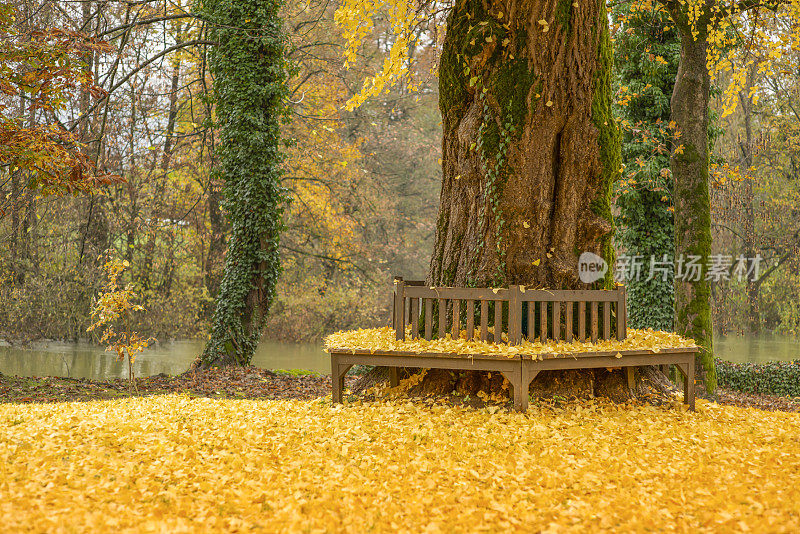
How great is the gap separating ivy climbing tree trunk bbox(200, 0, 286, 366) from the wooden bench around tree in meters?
6.07

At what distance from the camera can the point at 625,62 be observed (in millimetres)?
14227

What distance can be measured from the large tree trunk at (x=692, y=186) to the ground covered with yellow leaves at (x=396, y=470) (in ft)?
13.3

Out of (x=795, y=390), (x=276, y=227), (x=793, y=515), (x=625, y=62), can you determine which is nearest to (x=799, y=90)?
(x=625, y=62)

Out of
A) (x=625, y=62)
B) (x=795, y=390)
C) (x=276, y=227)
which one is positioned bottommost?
(x=795, y=390)

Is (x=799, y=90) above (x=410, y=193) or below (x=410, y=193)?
above

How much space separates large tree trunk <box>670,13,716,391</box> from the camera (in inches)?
377

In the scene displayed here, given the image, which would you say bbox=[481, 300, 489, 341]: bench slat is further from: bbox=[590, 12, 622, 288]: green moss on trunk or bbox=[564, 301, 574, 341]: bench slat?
bbox=[590, 12, 622, 288]: green moss on trunk

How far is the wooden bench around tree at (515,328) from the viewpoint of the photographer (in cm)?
520

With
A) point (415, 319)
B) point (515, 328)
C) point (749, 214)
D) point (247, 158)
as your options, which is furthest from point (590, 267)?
point (749, 214)

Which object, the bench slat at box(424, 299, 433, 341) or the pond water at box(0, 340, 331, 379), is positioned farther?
the pond water at box(0, 340, 331, 379)

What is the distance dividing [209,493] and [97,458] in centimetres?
94

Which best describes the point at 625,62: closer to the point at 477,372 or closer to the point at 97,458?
the point at 477,372

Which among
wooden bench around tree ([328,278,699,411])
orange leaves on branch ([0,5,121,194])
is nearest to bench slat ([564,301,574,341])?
wooden bench around tree ([328,278,699,411])

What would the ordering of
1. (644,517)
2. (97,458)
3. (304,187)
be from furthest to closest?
(304,187), (97,458), (644,517)
